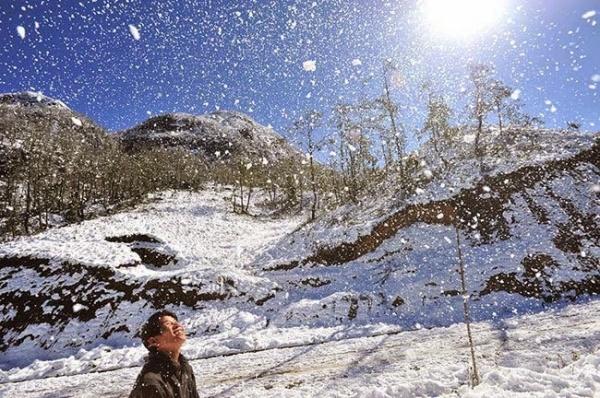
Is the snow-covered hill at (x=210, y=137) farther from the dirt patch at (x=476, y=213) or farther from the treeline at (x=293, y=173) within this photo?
the dirt patch at (x=476, y=213)

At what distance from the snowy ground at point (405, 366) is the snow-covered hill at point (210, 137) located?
118 metres

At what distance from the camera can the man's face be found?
2959 mm

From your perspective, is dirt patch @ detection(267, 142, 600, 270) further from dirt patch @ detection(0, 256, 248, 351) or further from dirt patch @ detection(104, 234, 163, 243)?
dirt patch @ detection(104, 234, 163, 243)

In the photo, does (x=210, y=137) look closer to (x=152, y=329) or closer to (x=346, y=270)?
(x=346, y=270)

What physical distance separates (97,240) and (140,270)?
6.35 metres

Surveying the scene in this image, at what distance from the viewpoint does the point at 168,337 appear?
9.78ft

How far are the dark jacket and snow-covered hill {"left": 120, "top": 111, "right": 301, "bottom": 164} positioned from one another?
5016 inches

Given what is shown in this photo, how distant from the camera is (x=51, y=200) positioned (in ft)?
152

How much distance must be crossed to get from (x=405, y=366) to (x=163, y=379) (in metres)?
9.17

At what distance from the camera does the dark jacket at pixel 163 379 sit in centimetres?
264

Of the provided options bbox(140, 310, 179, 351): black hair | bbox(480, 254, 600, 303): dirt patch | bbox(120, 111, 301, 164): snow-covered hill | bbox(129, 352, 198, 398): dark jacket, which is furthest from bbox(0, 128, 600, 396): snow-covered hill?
bbox(120, 111, 301, 164): snow-covered hill

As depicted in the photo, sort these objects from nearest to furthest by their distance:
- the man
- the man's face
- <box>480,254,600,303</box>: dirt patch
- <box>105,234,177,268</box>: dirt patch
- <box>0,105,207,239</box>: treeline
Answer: the man, the man's face, <box>480,254,600,303</box>: dirt patch, <box>105,234,177,268</box>: dirt patch, <box>0,105,207,239</box>: treeline

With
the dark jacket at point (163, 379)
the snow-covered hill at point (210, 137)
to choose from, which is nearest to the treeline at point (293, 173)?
the dark jacket at point (163, 379)

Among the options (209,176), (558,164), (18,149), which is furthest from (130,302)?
(18,149)
